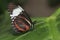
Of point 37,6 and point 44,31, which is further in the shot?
point 37,6

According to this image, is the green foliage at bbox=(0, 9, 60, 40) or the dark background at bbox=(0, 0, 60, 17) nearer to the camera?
the green foliage at bbox=(0, 9, 60, 40)

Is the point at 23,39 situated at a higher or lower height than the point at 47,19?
lower

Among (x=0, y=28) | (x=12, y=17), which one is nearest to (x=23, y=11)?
(x=12, y=17)

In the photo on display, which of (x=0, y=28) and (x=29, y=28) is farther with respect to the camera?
(x=0, y=28)

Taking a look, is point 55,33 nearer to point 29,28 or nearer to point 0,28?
point 29,28

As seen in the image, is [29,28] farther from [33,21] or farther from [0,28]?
[0,28]

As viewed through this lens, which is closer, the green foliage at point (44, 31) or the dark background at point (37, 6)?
the green foliage at point (44, 31)

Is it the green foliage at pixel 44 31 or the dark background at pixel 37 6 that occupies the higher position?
the dark background at pixel 37 6

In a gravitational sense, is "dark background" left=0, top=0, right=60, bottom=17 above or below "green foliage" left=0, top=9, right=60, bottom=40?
above

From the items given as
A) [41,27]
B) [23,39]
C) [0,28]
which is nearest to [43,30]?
[41,27]
